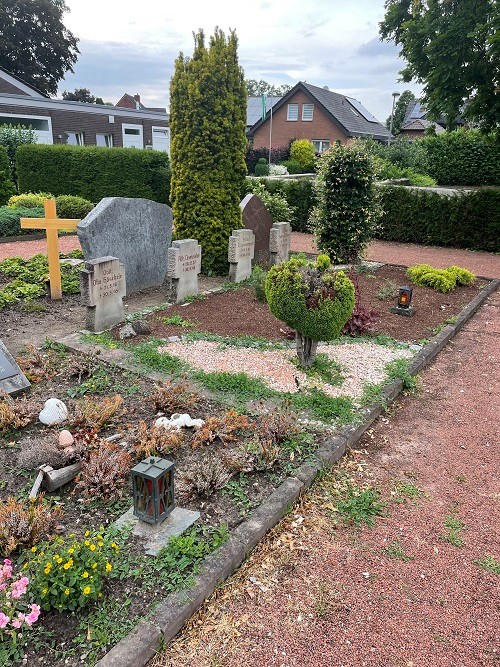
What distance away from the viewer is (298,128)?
141 ft

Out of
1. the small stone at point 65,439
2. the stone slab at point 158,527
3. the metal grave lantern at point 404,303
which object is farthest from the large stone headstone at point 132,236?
the stone slab at point 158,527

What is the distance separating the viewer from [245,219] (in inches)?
430

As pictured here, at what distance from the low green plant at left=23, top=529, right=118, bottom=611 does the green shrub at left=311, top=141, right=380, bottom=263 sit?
9459 mm

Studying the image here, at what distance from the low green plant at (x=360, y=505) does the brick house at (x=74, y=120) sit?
28.5 m

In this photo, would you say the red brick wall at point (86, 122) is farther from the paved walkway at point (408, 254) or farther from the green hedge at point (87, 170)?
the paved walkway at point (408, 254)

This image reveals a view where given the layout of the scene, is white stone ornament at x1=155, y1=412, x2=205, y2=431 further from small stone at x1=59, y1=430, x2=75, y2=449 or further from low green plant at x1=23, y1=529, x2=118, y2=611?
low green plant at x1=23, y1=529, x2=118, y2=611

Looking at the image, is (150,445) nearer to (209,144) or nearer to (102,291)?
(102,291)

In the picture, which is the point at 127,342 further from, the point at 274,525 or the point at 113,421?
the point at 274,525

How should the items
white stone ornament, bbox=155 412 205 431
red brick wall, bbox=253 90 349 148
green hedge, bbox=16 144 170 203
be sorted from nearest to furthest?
white stone ornament, bbox=155 412 205 431
green hedge, bbox=16 144 170 203
red brick wall, bbox=253 90 349 148

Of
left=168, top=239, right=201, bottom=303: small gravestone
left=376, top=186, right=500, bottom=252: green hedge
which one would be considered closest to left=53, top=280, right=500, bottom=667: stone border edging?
left=168, top=239, right=201, bottom=303: small gravestone

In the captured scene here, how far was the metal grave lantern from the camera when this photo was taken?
26.8 feet

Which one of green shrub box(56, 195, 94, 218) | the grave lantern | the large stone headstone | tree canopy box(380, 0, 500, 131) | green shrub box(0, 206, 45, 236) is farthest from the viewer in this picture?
green shrub box(56, 195, 94, 218)

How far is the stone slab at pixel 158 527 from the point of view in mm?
3105

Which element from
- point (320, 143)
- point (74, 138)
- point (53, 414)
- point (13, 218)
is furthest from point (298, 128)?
point (53, 414)
